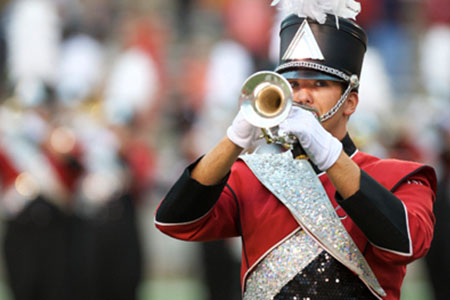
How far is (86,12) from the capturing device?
570 inches

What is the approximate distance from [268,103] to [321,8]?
1.70 ft

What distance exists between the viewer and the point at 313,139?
9.17 feet

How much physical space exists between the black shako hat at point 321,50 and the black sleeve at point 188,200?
49 centimetres

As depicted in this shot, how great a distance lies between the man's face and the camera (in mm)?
3078

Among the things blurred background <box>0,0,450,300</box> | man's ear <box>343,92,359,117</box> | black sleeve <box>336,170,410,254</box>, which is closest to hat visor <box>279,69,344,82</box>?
man's ear <box>343,92,359,117</box>

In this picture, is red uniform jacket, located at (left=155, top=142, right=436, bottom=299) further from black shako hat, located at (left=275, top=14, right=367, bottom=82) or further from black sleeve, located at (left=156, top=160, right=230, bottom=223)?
black shako hat, located at (left=275, top=14, right=367, bottom=82)

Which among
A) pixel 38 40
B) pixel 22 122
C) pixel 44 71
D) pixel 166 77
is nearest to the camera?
pixel 22 122

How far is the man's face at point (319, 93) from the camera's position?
3.08 metres

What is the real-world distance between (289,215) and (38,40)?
9.58 m

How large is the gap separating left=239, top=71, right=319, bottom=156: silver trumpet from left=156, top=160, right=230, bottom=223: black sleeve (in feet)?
0.79

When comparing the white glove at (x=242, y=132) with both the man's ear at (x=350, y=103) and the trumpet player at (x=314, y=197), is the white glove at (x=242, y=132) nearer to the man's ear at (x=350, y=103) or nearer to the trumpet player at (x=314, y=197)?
the trumpet player at (x=314, y=197)

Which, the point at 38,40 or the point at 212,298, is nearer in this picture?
the point at 212,298

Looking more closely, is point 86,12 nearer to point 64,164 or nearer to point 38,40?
point 38,40

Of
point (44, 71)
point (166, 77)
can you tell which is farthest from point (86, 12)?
point (44, 71)
